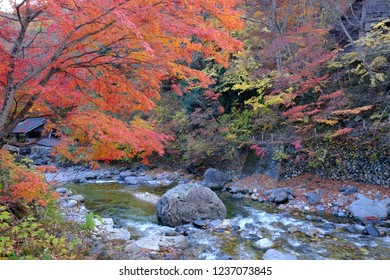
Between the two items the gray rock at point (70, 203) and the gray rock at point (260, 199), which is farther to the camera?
the gray rock at point (260, 199)

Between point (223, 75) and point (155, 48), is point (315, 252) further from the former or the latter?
point (223, 75)

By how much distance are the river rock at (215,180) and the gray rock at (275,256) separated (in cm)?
643

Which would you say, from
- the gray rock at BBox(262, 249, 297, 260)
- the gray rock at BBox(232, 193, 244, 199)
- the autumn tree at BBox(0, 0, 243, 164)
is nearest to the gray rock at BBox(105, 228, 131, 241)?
the autumn tree at BBox(0, 0, 243, 164)

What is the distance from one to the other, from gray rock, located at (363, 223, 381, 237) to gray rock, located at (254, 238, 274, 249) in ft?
7.74

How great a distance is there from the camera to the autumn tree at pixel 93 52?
168 inches

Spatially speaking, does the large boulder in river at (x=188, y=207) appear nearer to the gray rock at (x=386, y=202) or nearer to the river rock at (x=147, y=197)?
the river rock at (x=147, y=197)

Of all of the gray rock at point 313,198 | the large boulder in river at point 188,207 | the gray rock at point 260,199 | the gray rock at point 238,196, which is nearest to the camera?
the large boulder in river at point 188,207

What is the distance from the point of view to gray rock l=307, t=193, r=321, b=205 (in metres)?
9.01

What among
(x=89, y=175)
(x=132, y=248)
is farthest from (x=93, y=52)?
(x=89, y=175)

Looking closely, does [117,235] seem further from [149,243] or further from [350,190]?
[350,190]

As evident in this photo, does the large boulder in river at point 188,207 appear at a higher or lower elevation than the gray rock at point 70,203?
higher

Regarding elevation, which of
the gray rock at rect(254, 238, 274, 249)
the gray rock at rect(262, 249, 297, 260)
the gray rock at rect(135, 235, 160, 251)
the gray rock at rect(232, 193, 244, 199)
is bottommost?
the gray rock at rect(232, 193, 244, 199)

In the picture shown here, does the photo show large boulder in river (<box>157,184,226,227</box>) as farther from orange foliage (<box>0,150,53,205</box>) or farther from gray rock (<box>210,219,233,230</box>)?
orange foliage (<box>0,150,53,205</box>)

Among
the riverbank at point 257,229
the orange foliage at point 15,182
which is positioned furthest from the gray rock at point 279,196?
the orange foliage at point 15,182
